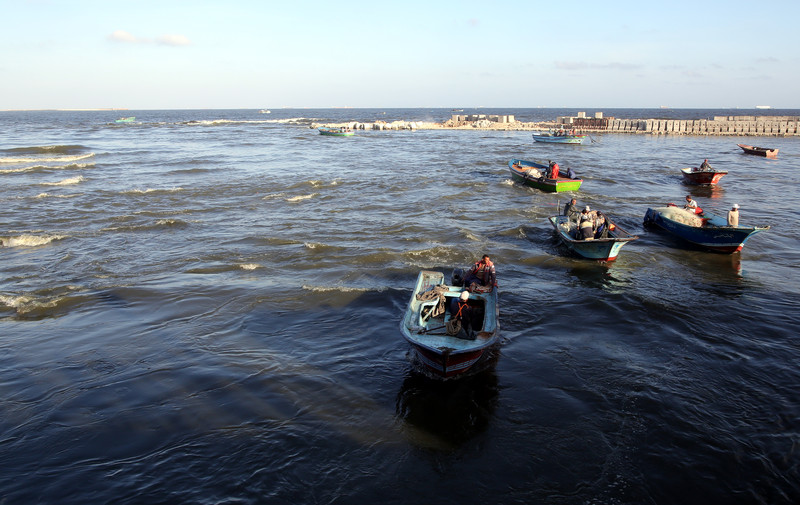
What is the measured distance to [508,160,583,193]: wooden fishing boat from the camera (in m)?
Answer: 30.0

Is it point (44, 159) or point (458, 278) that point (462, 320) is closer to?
point (458, 278)

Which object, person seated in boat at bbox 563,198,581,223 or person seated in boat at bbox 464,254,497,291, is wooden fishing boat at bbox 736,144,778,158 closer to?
person seated in boat at bbox 563,198,581,223

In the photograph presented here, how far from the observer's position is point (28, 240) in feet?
A: 68.0

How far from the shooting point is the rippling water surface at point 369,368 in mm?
7852

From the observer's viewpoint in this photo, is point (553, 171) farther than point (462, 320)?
Yes

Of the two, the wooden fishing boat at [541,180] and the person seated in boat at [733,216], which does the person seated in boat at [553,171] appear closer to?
the wooden fishing boat at [541,180]

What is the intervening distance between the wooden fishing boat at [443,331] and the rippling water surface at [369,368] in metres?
0.61

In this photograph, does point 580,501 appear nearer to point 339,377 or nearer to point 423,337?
point 423,337

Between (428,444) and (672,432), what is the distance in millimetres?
4395

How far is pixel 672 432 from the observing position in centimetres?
887

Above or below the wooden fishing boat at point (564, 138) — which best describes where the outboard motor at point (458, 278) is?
below

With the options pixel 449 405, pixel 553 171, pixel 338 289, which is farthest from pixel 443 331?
pixel 553 171

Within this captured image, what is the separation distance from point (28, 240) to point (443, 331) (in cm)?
1946

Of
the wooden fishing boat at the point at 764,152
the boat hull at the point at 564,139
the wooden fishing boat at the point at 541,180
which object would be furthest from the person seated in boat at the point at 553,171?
the boat hull at the point at 564,139
